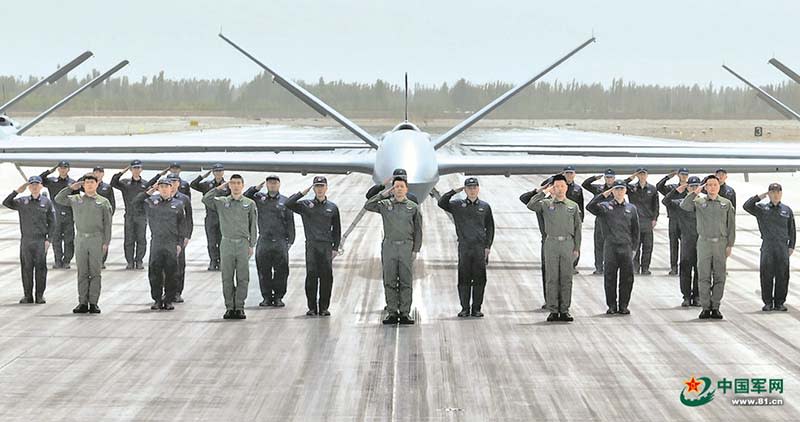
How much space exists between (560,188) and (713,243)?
218 cm

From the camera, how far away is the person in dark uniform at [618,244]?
39.7ft

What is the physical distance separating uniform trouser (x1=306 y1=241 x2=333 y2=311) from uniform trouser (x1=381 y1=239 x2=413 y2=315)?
93 centimetres

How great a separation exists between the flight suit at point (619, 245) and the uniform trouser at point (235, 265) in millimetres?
4890

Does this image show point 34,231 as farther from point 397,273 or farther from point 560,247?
point 560,247

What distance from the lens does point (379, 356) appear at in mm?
9883

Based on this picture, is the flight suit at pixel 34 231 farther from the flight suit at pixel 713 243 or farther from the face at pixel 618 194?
the flight suit at pixel 713 243

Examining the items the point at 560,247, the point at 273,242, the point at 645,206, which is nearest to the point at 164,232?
the point at 273,242

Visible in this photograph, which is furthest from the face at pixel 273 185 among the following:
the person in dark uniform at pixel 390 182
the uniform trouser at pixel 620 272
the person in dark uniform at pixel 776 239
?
the person in dark uniform at pixel 776 239

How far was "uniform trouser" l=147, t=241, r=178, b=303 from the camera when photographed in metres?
12.1

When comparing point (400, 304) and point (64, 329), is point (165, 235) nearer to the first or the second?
point (64, 329)

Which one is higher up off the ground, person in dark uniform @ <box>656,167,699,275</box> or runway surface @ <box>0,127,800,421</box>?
person in dark uniform @ <box>656,167,699,275</box>

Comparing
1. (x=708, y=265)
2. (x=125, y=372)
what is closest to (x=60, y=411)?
(x=125, y=372)

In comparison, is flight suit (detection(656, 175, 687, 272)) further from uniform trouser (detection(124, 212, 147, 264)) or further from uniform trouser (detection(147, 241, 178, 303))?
uniform trouser (detection(124, 212, 147, 264))

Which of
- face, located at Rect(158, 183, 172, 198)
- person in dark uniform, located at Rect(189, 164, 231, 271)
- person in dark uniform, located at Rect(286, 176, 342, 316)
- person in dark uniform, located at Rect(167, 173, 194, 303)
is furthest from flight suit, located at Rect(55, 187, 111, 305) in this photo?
person in dark uniform, located at Rect(189, 164, 231, 271)
